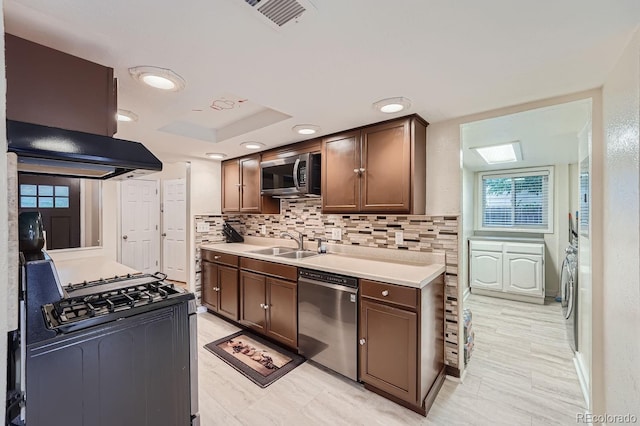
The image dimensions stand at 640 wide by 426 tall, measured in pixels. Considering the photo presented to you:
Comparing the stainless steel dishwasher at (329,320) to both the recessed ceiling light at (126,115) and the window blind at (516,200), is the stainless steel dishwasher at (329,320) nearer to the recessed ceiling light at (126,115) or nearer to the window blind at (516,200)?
the recessed ceiling light at (126,115)

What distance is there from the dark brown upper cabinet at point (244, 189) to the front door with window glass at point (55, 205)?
197 cm

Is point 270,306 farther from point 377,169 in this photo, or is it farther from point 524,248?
point 524,248

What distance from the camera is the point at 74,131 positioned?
1.21m

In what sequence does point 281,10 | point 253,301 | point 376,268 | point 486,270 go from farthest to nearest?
point 486,270, point 253,301, point 376,268, point 281,10

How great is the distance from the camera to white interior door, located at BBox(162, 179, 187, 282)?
5.05 metres

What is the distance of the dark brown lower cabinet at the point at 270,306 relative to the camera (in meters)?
2.49

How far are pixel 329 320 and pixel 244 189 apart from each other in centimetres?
207

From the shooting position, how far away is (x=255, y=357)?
2.50m

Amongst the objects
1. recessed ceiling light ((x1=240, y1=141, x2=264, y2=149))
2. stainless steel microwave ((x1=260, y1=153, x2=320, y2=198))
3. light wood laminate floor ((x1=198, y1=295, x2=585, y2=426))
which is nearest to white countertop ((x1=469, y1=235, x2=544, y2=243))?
light wood laminate floor ((x1=198, y1=295, x2=585, y2=426))

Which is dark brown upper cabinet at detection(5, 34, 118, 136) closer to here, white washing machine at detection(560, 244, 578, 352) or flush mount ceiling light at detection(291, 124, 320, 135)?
flush mount ceiling light at detection(291, 124, 320, 135)

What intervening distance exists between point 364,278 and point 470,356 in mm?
1430

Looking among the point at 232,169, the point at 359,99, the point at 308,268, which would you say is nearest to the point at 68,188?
the point at 232,169

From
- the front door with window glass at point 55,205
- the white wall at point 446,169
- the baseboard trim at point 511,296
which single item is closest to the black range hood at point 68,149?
the white wall at point 446,169

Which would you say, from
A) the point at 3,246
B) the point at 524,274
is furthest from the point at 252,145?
the point at 524,274
